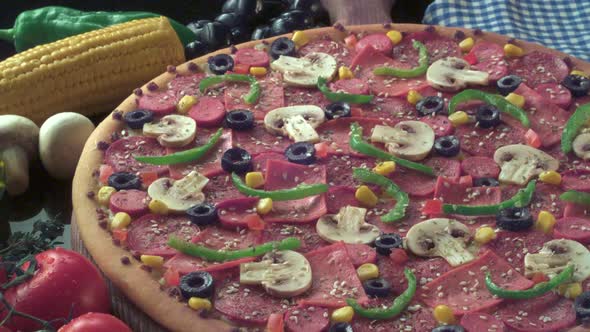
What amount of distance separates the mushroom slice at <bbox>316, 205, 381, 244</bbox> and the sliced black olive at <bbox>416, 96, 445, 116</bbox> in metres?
0.77

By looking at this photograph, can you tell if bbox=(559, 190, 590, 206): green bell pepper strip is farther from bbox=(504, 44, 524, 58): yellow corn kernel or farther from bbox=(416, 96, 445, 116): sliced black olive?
bbox=(504, 44, 524, 58): yellow corn kernel

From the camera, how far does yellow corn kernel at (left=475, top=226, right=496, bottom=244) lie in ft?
12.8

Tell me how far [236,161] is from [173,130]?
0.36 meters

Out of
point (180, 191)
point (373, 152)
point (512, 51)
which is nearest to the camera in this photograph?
point (180, 191)

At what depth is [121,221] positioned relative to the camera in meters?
4.00

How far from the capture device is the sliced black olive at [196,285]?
3652 millimetres

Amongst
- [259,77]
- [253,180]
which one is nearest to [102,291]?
[253,180]

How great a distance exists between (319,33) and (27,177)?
5.01 feet

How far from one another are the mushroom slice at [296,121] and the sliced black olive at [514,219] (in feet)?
2.81

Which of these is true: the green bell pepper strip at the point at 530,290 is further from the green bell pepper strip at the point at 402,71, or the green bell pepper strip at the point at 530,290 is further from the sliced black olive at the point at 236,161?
the green bell pepper strip at the point at 402,71

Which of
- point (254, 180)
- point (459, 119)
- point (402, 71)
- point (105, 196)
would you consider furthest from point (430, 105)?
point (105, 196)

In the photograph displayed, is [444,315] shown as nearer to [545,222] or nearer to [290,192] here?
[545,222]

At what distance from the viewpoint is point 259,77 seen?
488cm

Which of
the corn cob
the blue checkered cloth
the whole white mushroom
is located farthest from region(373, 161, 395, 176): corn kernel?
the blue checkered cloth
